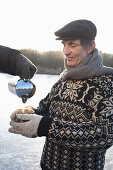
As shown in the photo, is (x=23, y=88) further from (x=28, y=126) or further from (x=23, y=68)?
(x=28, y=126)

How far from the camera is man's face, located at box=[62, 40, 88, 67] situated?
1.65 metres

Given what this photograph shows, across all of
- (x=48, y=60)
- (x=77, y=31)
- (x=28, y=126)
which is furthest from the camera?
(x=48, y=60)

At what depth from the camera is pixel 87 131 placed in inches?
56.8

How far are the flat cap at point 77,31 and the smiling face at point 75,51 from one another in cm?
5

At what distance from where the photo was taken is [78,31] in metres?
1.58

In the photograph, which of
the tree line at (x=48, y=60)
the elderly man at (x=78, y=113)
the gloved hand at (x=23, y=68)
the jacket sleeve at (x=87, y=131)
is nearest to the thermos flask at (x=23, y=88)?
the gloved hand at (x=23, y=68)

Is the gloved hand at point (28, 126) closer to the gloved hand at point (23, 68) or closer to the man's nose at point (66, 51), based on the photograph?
the gloved hand at point (23, 68)

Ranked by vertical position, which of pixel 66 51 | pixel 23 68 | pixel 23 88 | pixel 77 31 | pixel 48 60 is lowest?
pixel 48 60

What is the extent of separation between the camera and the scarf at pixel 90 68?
1591 mm

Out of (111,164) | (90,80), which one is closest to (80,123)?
(90,80)

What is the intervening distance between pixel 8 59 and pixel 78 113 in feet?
2.07

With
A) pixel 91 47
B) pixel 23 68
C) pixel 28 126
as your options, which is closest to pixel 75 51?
pixel 91 47

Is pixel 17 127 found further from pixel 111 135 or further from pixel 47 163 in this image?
pixel 111 135

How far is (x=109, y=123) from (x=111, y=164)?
209 cm
